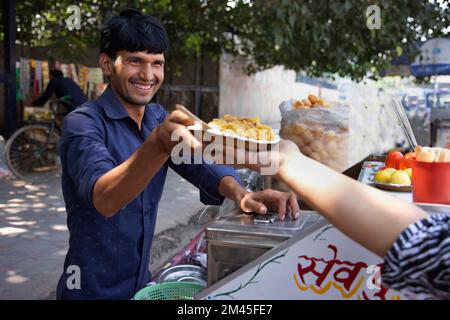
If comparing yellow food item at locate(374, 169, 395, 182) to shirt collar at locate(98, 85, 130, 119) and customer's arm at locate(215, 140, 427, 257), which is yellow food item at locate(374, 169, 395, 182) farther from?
shirt collar at locate(98, 85, 130, 119)

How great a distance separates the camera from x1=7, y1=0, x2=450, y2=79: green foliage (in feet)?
16.6

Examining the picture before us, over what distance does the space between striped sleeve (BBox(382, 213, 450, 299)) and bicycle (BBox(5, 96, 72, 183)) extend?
20.9 ft

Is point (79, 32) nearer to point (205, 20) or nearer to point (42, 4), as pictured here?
point (42, 4)

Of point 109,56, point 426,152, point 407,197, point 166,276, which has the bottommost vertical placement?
point 166,276

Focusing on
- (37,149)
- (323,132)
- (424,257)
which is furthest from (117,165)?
(37,149)

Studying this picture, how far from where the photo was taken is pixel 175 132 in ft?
3.73

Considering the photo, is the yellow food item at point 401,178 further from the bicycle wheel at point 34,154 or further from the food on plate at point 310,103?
the bicycle wheel at point 34,154

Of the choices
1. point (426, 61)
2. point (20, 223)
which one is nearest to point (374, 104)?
point (20, 223)

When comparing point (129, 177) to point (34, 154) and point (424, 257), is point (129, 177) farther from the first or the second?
point (34, 154)

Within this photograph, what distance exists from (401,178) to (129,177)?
35.0 inches

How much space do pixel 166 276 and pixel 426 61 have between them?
731 centimetres

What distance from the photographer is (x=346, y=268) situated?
1.15m

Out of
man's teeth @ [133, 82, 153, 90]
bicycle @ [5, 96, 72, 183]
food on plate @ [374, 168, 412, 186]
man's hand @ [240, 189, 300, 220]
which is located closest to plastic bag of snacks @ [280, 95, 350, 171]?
food on plate @ [374, 168, 412, 186]

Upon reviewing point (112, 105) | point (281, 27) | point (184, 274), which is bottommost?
point (184, 274)
